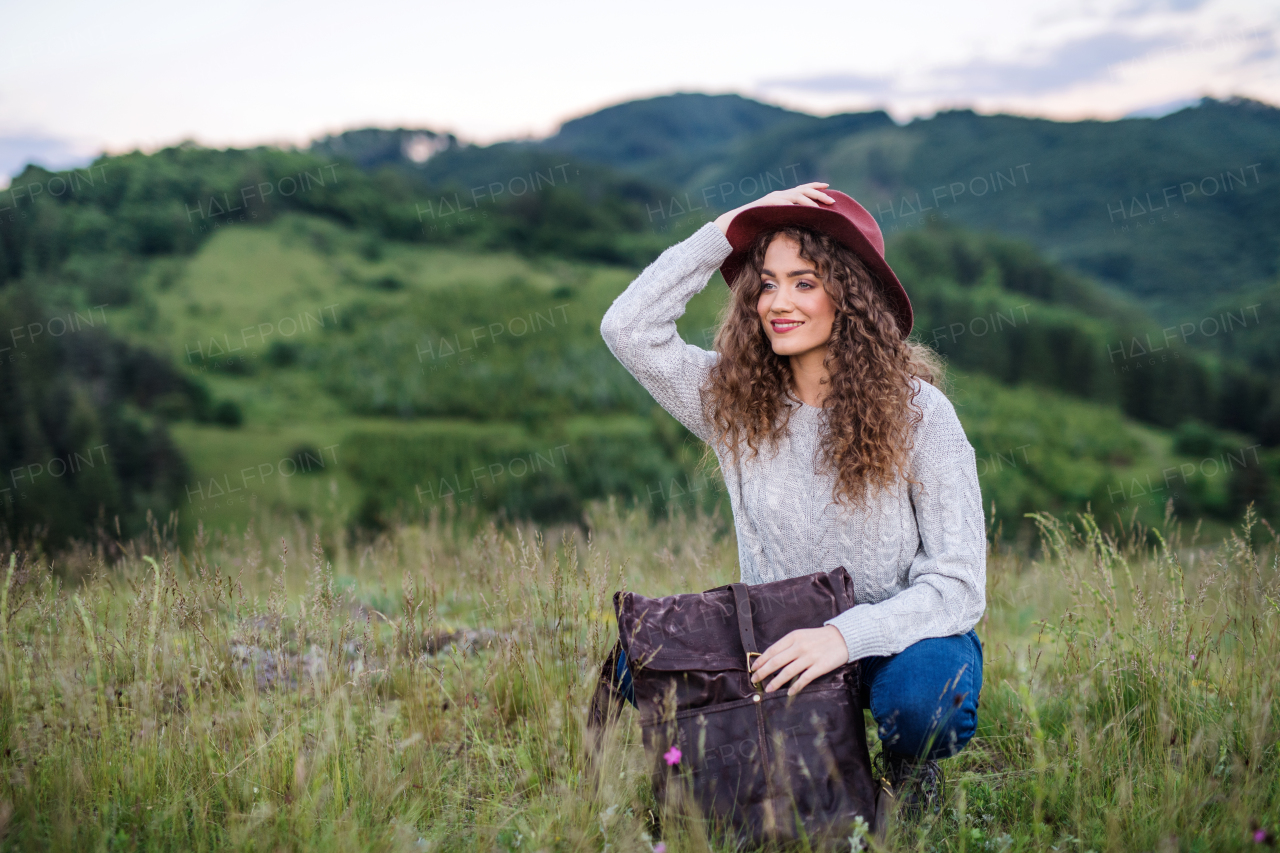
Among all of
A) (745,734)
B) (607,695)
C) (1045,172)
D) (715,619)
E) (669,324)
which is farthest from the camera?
(1045,172)

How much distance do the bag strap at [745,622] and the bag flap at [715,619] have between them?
18 mm

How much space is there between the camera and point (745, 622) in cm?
182

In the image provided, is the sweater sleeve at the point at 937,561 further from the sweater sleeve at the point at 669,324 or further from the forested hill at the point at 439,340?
the forested hill at the point at 439,340

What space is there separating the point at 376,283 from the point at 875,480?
4911cm

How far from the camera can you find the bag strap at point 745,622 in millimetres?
1781

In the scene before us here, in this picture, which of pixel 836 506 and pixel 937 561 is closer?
pixel 937 561

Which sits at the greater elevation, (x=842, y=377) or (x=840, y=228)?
(x=840, y=228)

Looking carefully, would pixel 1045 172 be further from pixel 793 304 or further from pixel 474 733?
pixel 474 733

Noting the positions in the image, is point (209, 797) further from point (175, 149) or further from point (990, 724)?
point (175, 149)

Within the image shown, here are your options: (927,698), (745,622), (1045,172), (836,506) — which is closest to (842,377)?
(836,506)

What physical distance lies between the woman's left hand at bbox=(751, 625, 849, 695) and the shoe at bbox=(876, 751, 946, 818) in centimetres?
36

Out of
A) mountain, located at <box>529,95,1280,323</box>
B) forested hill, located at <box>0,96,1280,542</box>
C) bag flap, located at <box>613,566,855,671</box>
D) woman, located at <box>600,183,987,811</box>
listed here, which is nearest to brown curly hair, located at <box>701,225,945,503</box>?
woman, located at <box>600,183,987,811</box>

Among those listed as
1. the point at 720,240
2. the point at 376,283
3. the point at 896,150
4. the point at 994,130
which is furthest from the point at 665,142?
the point at 720,240

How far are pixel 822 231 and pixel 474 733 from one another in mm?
1740
